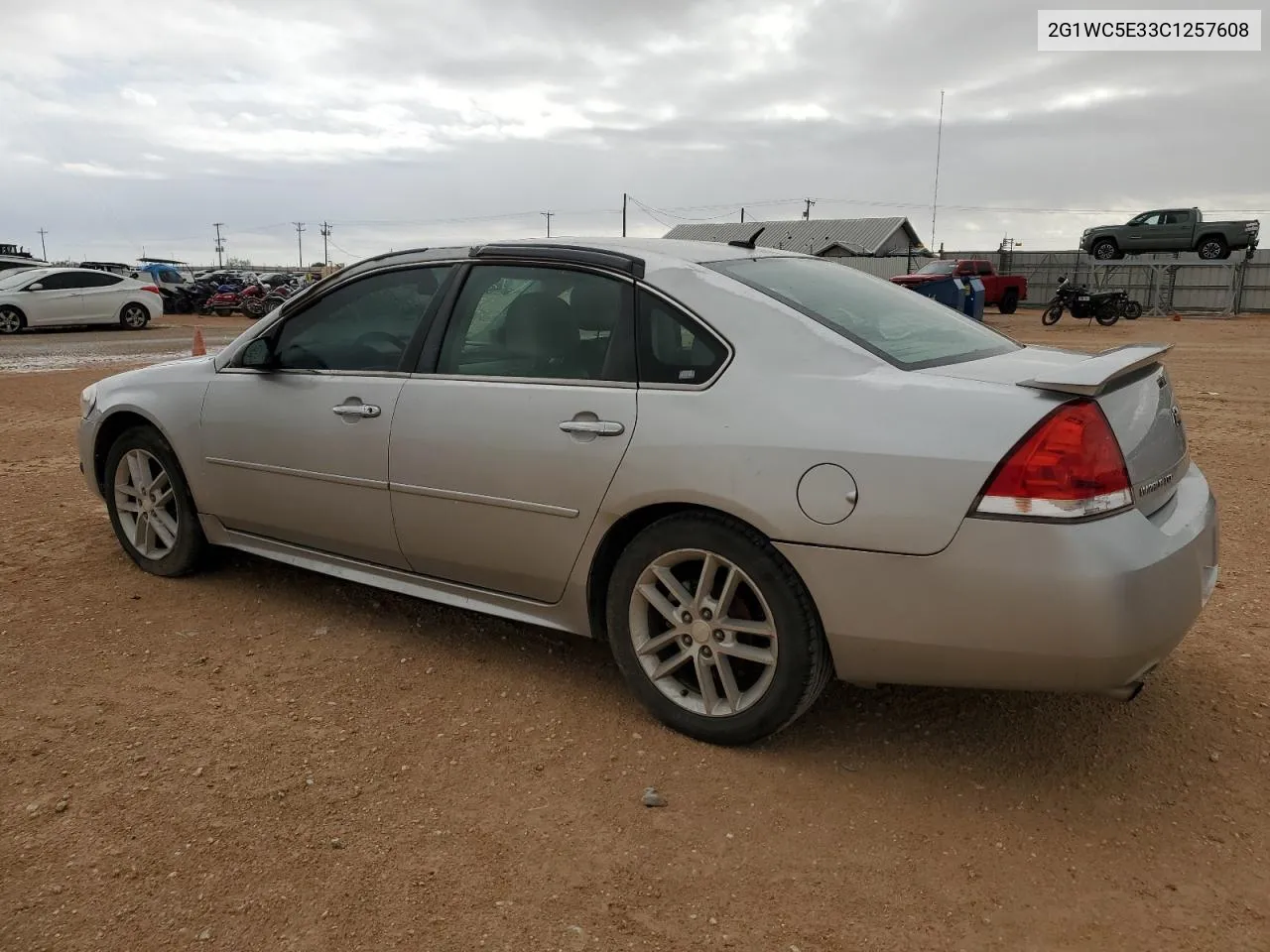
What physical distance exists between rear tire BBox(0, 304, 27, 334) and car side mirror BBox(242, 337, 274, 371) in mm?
21952

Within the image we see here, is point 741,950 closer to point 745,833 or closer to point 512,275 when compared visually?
point 745,833

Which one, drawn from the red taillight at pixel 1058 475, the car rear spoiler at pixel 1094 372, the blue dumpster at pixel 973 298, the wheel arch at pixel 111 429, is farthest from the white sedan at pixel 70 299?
the red taillight at pixel 1058 475

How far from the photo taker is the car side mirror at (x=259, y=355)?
159 inches

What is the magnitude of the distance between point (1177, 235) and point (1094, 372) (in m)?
35.9

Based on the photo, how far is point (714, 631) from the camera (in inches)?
115

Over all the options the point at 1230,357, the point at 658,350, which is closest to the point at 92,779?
the point at 658,350

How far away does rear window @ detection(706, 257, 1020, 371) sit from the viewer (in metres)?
2.96

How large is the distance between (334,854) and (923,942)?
1.40m

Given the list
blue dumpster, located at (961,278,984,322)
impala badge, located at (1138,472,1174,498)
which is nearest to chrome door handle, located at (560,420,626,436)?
impala badge, located at (1138,472,1174,498)

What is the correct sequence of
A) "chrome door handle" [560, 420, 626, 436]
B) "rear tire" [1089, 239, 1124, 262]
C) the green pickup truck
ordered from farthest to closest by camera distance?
"rear tire" [1089, 239, 1124, 262]
the green pickup truck
"chrome door handle" [560, 420, 626, 436]

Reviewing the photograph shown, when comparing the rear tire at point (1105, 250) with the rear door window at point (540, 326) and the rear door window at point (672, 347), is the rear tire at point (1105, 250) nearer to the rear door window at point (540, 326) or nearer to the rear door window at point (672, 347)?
the rear door window at point (540, 326)

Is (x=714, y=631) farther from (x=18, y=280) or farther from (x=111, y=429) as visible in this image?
(x=18, y=280)

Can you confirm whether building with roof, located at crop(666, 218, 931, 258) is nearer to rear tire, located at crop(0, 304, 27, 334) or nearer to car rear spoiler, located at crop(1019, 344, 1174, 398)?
rear tire, located at crop(0, 304, 27, 334)

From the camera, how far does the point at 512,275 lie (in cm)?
350
